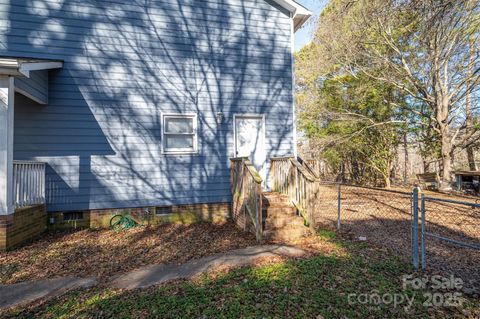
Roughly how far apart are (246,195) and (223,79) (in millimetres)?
3436

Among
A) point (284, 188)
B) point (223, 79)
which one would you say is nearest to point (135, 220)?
point (284, 188)

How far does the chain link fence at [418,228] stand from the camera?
4164 millimetres

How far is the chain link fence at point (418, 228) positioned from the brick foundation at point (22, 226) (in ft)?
21.5

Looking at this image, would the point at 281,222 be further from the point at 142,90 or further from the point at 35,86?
the point at 35,86

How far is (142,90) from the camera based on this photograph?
6797 millimetres

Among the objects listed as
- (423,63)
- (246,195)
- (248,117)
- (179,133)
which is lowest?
(246,195)

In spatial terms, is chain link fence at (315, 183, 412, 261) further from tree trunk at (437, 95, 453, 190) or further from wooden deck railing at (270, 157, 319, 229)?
tree trunk at (437, 95, 453, 190)

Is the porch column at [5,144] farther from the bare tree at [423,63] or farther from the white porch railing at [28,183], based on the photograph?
the bare tree at [423,63]

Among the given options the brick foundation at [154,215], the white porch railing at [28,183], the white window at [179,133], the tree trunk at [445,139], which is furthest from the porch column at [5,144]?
the tree trunk at [445,139]

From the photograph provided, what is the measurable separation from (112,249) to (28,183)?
99.2 inches

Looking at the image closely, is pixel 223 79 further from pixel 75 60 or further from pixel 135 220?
pixel 135 220

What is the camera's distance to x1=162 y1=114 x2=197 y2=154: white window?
697cm

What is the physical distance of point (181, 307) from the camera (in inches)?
123

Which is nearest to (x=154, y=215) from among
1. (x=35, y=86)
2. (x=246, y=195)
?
(x=246, y=195)
